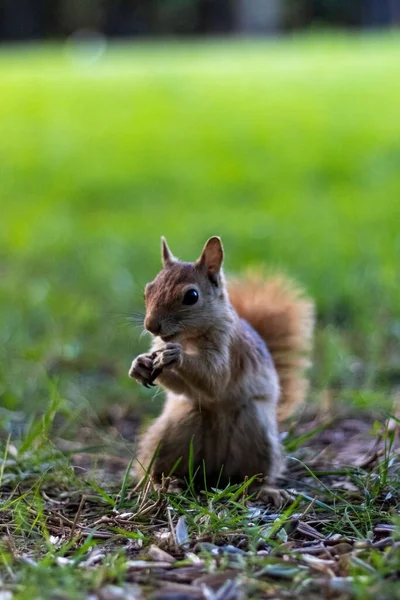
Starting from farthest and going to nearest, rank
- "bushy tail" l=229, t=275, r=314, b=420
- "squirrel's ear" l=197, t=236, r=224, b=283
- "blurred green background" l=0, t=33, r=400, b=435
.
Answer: "blurred green background" l=0, t=33, r=400, b=435 < "bushy tail" l=229, t=275, r=314, b=420 < "squirrel's ear" l=197, t=236, r=224, b=283

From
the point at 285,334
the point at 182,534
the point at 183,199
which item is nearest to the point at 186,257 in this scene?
the point at 183,199

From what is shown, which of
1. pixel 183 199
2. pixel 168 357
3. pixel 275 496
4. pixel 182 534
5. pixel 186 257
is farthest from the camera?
pixel 183 199

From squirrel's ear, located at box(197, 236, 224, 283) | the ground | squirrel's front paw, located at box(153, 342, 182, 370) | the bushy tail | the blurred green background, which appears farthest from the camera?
the blurred green background

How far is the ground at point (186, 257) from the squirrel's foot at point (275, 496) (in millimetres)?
52

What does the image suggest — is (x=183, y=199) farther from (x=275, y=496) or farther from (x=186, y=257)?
(x=275, y=496)

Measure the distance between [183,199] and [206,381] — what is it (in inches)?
212

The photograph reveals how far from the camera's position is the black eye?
2326 millimetres

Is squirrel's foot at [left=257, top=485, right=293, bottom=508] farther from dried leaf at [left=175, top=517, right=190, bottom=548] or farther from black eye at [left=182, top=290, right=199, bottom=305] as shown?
black eye at [left=182, top=290, right=199, bottom=305]

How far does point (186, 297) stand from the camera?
2.33 meters

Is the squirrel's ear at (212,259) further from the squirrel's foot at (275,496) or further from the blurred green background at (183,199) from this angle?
the squirrel's foot at (275,496)

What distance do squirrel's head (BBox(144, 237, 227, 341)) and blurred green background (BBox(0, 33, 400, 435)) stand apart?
0.29m

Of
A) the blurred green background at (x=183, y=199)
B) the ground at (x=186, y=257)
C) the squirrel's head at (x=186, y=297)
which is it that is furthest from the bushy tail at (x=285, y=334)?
the squirrel's head at (x=186, y=297)

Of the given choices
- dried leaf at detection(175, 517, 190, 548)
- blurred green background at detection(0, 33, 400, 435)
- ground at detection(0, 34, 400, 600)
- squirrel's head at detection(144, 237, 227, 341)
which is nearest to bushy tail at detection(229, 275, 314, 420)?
ground at detection(0, 34, 400, 600)

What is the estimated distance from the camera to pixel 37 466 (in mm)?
2613
